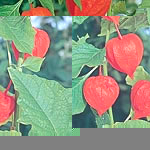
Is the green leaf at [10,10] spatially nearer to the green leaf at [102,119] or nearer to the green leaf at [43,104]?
the green leaf at [43,104]

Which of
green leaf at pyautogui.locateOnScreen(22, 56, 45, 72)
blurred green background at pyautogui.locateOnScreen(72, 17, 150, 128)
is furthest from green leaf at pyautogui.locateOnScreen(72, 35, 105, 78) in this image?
green leaf at pyautogui.locateOnScreen(22, 56, 45, 72)

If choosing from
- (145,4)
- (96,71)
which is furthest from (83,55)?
(145,4)

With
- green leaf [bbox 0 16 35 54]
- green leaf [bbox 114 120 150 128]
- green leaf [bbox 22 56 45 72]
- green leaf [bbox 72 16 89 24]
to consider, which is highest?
green leaf [bbox 72 16 89 24]

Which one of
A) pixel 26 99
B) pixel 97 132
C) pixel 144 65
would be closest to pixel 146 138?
pixel 97 132

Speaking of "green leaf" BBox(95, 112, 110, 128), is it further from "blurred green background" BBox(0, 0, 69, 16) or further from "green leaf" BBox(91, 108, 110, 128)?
"blurred green background" BBox(0, 0, 69, 16)

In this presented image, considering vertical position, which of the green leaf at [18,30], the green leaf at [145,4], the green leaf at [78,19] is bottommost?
the green leaf at [18,30]

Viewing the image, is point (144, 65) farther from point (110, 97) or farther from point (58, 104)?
point (58, 104)

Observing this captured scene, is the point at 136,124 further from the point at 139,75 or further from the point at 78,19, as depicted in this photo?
the point at 78,19

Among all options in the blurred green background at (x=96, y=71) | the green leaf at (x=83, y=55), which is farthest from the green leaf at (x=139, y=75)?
the green leaf at (x=83, y=55)
